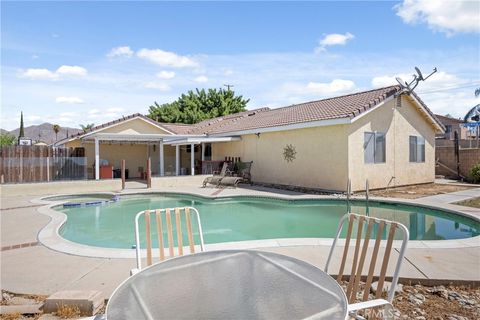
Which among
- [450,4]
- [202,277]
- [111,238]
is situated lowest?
[111,238]

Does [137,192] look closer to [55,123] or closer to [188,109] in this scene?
[188,109]

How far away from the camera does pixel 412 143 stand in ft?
57.9

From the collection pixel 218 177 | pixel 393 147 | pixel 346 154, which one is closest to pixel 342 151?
pixel 346 154

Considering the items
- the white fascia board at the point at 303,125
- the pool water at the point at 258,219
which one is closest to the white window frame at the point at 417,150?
the white fascia board at the point at 303,125

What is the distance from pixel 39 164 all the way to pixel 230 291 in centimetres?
1894

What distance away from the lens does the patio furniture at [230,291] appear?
2.13 m

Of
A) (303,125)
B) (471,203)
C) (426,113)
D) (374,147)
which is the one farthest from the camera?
(426,113)

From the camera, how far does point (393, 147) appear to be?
16375mm

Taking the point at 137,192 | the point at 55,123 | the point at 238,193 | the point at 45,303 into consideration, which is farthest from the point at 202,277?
the point at 55,123

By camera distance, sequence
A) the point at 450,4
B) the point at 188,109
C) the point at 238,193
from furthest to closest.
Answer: the point at 188,109 → the point at 238,193 → the point at 450,4

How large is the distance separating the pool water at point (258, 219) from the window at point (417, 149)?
709 cm

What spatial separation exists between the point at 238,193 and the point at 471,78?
29.5 meters

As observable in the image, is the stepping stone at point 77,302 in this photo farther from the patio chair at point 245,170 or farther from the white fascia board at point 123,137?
the white fascia board at point 123,137

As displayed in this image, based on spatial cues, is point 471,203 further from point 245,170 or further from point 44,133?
point 44,133
